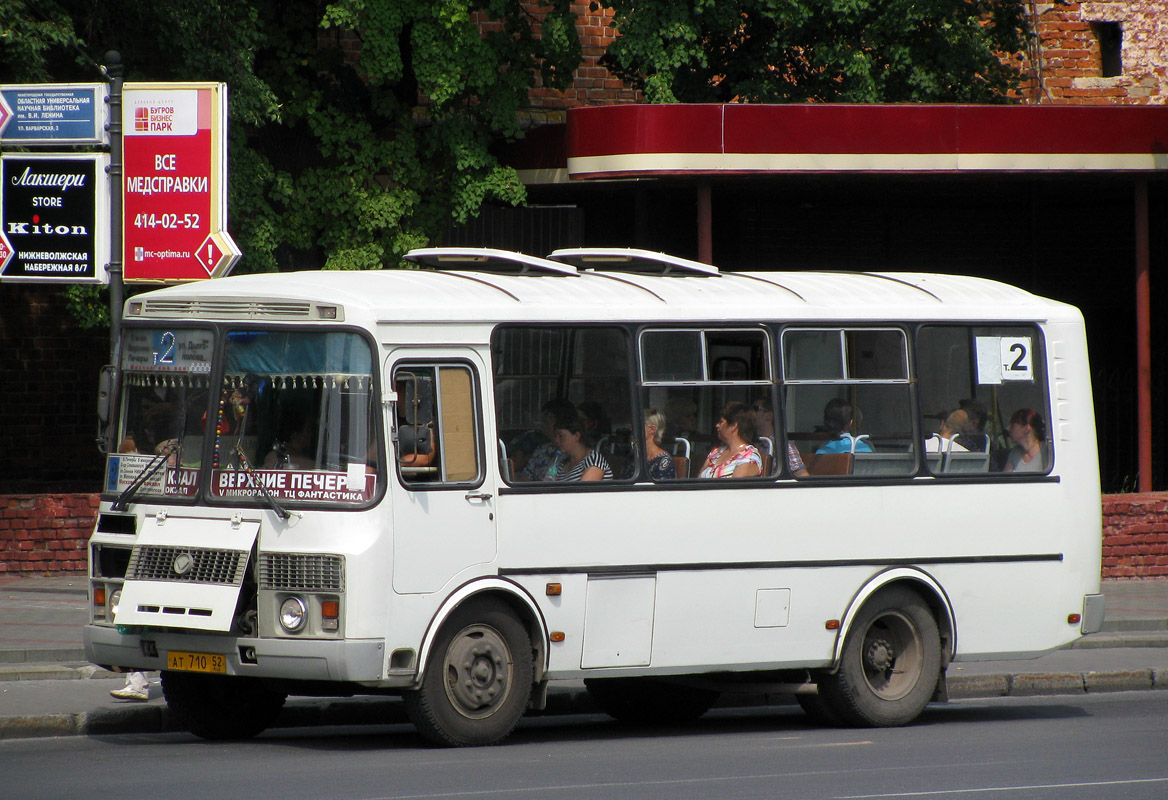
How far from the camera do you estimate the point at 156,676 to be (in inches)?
490

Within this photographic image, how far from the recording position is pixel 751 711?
1252 centimetres

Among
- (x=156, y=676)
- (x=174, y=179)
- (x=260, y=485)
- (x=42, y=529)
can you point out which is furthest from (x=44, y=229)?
(x=260, y=485)

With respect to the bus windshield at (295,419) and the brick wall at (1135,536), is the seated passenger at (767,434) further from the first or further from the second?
the brick wall at (1135,536)

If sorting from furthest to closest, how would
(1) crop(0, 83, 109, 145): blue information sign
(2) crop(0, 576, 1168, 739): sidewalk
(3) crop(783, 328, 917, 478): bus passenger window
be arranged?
(1) crop(0, 83, 109, 145): blue information sign, (3) crop(783, 328, 917, 478): bus passenger window, (2) crop(0, 576, 1168, 739): sidewalk

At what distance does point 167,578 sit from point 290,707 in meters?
1.99

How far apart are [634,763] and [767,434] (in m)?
2.27

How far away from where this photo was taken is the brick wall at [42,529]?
1744 cm

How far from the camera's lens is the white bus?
9352 mm

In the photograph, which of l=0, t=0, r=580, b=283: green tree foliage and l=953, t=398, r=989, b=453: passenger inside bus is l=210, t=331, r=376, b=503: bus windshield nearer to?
l=953, t=398, r=989, b=453: passenger inside bus

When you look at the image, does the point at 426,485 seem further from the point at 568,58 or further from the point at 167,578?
the point at 568,58

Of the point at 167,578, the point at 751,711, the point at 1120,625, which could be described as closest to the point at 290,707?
the point at 167,578

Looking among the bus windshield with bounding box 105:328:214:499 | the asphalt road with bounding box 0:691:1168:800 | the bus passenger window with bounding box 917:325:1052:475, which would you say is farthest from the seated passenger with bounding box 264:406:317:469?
the bus passenger window with bounding box 917:325:1052:475

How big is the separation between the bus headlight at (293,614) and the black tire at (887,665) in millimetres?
3463

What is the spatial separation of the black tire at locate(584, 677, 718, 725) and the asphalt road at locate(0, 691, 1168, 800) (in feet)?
0.62
